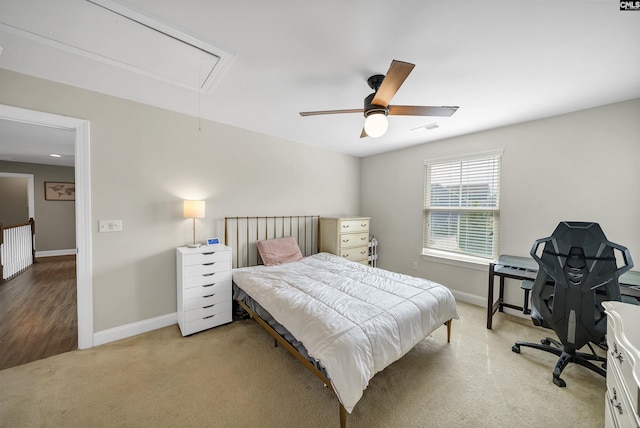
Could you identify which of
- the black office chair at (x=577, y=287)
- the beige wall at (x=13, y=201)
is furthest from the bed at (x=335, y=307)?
the beige wall at (x=13, y=201)

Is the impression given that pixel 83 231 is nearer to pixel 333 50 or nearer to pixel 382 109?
pixel 333 50

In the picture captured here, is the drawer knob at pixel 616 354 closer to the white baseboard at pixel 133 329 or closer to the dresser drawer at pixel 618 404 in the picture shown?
the dresser drawer at pixel 618 404

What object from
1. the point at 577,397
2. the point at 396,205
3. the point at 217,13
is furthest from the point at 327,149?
the point at 577,397

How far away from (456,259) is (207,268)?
351 cm

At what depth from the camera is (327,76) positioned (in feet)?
6.25

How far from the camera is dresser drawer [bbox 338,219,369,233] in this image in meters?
3.80

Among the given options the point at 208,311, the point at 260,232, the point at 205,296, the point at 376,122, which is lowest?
the point at 208,311

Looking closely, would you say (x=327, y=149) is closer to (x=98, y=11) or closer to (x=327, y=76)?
(x=327, y=76)

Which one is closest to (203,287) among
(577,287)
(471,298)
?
(577,287)

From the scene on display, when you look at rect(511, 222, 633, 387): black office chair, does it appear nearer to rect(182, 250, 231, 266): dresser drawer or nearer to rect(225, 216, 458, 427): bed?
rect(225, 216, 458, 427): bed

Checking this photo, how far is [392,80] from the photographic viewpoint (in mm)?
1502

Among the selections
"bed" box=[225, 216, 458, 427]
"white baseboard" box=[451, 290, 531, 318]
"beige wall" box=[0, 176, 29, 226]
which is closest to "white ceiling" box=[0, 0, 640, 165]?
"bed" box=[225, 216, 458, 427]

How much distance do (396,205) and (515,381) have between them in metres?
2.87

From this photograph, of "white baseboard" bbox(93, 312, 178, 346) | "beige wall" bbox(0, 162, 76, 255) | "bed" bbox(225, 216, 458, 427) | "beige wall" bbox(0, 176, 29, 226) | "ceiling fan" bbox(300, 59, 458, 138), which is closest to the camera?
"bed" bbox(225, 216, 458, 427)
